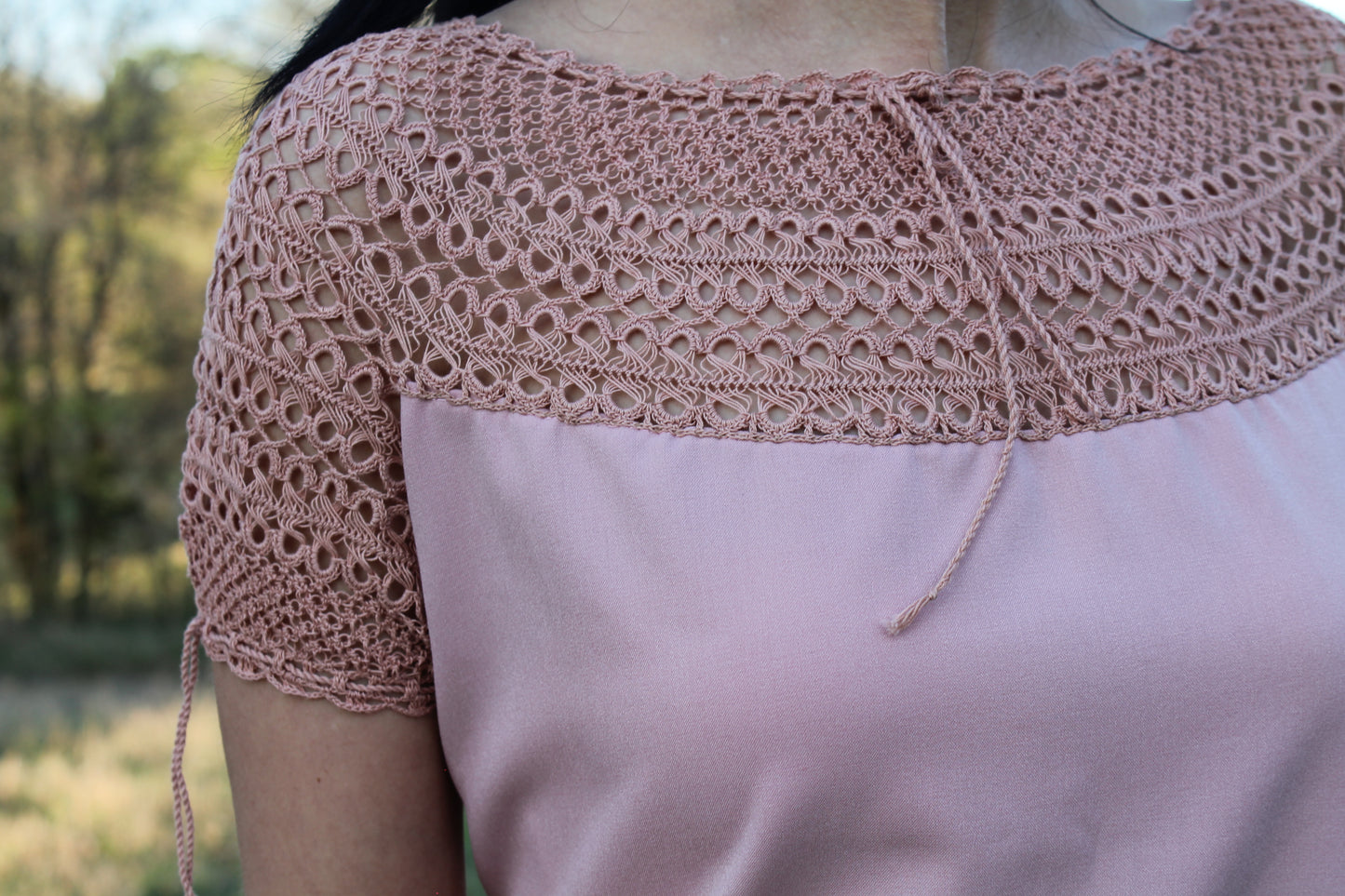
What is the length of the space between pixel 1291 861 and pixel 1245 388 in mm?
459

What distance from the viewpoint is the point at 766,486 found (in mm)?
977

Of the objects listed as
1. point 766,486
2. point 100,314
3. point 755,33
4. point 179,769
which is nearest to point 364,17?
point 755,33

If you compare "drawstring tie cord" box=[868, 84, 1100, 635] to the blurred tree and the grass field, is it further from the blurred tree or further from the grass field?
the blurred tree

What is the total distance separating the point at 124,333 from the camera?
549 cm

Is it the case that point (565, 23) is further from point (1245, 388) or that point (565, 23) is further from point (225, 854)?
point (225, 854)

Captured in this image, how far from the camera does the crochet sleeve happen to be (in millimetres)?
1035

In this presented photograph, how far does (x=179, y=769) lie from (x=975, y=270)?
0.99m

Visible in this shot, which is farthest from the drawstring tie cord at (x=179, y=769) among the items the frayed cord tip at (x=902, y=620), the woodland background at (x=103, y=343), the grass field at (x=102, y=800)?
the woodland background at (x=103, y=343)

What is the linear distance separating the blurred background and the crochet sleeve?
4040mm

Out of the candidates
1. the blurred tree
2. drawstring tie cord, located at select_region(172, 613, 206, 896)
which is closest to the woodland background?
the blurred tree

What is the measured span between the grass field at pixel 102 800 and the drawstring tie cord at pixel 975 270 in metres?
2.76

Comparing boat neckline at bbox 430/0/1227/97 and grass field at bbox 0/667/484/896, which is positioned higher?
boat neckline at bbox 430/0/1227/97

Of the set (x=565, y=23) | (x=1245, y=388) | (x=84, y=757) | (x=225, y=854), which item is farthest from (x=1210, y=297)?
(x=84, y=757)

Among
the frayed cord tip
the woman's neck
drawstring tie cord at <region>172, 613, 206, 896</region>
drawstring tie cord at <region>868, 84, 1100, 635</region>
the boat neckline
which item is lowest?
drawstring tie cord at <region>172, 613, 206, 896</region>
